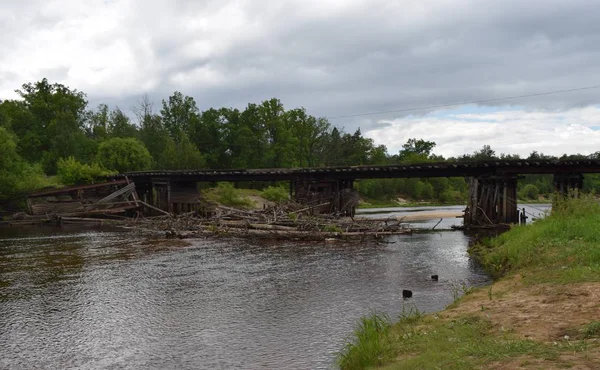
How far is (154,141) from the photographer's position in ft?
297

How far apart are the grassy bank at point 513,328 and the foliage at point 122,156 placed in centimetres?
5909

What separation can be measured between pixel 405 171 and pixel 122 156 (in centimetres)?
4075

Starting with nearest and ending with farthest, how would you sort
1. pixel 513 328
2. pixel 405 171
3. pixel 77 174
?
pixel 513 328, pixel 405 171, pixel 77 174

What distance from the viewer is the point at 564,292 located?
39.2 ft

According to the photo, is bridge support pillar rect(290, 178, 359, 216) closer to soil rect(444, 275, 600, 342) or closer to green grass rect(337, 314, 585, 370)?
soil rect(444, 275, 600, 342)

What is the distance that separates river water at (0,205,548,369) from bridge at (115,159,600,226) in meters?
12.1

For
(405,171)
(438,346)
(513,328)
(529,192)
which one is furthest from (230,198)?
(529,192)

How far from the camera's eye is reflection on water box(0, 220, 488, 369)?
449 inches

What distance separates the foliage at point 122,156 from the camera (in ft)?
220

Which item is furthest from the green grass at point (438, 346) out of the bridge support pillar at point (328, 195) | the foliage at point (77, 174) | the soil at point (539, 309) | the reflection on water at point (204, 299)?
the foliage at point (77, 174)

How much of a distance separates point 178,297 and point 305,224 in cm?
1861

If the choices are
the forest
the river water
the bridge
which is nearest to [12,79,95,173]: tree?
the forest

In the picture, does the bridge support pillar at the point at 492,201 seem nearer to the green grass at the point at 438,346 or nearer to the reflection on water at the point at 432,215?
the reflection on water at the point at 432,215

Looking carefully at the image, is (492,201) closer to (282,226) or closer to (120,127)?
(282,226)
